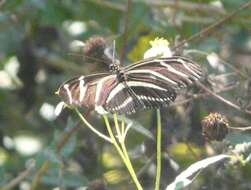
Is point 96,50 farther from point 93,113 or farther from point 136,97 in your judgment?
point 136,97

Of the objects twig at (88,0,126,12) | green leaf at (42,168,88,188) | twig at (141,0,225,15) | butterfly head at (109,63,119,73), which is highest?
twig at (88,0,126,12)

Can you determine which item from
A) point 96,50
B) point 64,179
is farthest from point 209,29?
point 64,179

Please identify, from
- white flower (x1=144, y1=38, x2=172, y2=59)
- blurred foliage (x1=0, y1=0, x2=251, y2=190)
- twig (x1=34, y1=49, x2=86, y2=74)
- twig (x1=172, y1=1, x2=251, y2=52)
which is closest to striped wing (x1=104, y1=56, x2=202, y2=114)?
white flower (x1=144, y1=38, x2=172, y2=59)

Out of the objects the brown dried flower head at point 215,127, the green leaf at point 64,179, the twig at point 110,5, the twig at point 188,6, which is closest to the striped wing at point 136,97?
the brown dried flower head at point 215,127

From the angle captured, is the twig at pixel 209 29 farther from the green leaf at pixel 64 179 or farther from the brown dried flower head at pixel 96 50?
the green leaf at pixel 64 179

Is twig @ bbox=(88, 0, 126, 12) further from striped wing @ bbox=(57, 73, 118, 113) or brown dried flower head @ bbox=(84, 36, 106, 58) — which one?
striped wing @ bbox=(57, 73, 118, 113)

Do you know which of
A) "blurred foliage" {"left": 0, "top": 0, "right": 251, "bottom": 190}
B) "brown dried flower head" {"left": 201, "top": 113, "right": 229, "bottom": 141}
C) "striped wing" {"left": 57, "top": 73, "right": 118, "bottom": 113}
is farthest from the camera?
"blurred foliage" {"left": 0, "top": 0, "right": 251, "bottom": 190}

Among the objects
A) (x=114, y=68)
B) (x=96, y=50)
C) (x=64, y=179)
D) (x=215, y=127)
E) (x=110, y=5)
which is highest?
(x=110, y=5)
